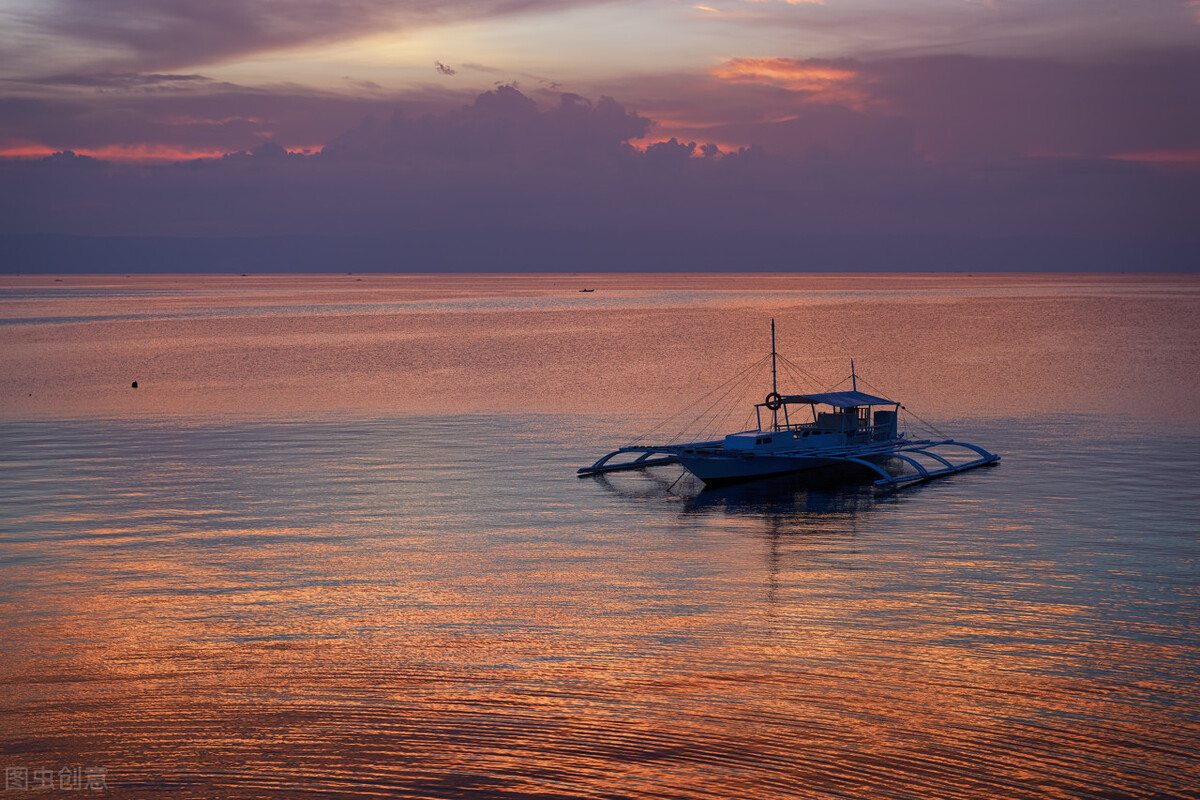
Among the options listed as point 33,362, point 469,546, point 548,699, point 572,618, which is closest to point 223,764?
point 548,699

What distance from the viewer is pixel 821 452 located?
48.8 meters

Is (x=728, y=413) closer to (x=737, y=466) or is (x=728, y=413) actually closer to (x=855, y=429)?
(x=855, y=429)

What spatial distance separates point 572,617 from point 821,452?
2544cm

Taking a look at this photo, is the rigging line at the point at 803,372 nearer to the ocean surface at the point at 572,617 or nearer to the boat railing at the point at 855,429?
the ocean surface at the point at 572,617

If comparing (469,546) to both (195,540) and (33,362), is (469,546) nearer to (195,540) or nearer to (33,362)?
(195,540)

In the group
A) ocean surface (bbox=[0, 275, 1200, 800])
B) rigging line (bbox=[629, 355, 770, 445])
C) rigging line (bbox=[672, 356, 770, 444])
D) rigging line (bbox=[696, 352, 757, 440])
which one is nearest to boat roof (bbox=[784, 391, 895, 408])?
ocean surface (bbox=[0, 275, 1200, 800])

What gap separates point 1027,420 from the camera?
6481 cm

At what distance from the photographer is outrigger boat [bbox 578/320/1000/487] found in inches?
1841

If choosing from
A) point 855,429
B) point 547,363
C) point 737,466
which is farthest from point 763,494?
→ point 547,363

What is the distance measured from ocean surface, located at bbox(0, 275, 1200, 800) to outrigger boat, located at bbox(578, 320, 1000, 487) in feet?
5.43

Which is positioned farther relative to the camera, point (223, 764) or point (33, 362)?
point (33, 362)

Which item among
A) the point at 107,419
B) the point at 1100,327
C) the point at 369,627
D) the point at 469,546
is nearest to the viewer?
the point at 369,627

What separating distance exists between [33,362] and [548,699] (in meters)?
97.9

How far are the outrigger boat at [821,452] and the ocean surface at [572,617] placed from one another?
165cm
